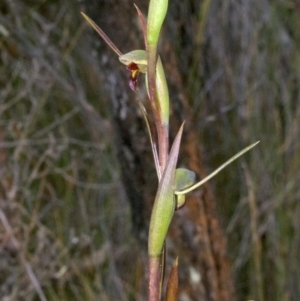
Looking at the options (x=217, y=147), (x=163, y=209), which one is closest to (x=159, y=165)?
(x=163, y=209)

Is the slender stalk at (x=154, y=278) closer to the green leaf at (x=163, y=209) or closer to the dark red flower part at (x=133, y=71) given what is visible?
the green leaf at (x=163, y=209)

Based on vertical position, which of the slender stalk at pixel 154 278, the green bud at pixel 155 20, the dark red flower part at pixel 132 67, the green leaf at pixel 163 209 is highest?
the green bud at pixel 155 20

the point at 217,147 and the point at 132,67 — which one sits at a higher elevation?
the point at 132,67

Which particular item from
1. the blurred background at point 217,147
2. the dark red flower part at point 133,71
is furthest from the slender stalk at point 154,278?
the blurred background at point 217,147

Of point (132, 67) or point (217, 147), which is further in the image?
point (217, 147)

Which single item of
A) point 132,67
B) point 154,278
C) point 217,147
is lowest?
point 217,147

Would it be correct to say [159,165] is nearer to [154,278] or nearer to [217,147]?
[154,278]

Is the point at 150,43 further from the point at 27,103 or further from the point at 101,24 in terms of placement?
the point at 27,103

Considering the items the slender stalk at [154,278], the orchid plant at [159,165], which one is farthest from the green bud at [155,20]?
the slender stalk at [154,278]

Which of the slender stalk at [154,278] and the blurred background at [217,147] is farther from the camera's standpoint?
the blurred background at [217,147]

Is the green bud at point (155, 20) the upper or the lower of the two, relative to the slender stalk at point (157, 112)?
upper

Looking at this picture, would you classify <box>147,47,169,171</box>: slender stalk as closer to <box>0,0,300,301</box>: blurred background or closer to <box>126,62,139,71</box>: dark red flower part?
<box>126,62,139,71</box>: dark red flower part
